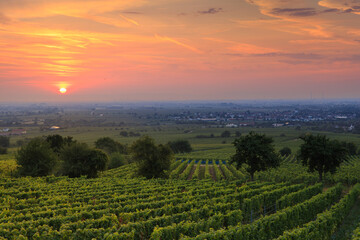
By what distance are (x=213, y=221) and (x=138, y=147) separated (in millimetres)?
30554

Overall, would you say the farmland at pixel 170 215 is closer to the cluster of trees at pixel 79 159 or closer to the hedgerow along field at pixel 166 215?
the hedgerow along field at pixel 166 215

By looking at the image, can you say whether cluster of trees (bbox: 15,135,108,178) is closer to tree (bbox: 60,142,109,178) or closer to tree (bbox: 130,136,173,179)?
tree (bbox: 60,142,109,178)

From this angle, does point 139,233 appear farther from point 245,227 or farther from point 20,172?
point 20,172

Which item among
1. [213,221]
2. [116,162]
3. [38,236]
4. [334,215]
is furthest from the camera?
[116,162]

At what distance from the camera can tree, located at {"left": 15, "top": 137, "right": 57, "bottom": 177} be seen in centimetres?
4406

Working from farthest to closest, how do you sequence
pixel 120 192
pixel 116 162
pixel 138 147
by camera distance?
1. pixel 116 162
2. pixel 138 147
3. pixel 120 192

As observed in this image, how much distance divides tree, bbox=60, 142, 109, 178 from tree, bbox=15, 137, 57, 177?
2576mm

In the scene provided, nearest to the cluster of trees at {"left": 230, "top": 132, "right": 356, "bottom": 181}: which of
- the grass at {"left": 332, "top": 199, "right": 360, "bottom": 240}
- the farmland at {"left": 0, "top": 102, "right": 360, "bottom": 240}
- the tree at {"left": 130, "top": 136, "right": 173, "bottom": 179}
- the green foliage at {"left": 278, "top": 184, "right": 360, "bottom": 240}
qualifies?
the farmland at {"left": 0, "top": 102, "right": 360, "bottom": 240}

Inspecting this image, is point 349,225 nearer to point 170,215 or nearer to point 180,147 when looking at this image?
point 170,215

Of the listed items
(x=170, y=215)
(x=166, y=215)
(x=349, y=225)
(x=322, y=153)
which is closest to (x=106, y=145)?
(x=322, y=153)

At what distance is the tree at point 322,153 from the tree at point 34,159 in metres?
38.8

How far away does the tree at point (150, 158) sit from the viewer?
148ft

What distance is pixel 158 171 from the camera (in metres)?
45.4

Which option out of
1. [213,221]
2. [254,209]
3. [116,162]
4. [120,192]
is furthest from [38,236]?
[116,162]
